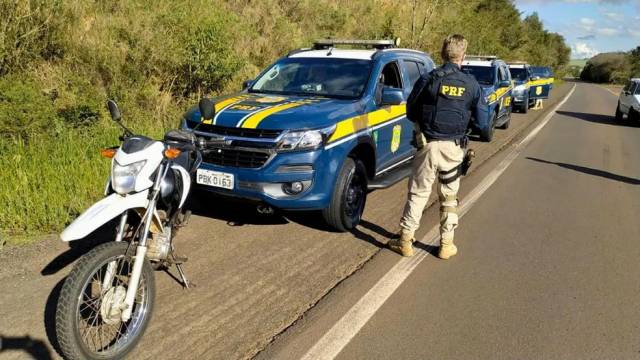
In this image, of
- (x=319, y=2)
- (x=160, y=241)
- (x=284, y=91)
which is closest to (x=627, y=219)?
(x=284, y=91)

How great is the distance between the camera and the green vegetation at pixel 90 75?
5340 millimetres

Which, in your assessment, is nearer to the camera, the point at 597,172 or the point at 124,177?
the point at 124,177

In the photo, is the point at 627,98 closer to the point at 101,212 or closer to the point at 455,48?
the point at 455,48

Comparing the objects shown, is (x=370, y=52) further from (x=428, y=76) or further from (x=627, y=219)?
(x=627, y=219)

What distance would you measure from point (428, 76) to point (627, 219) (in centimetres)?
362

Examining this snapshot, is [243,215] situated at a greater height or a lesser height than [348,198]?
lesser

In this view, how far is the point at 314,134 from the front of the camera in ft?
15.3

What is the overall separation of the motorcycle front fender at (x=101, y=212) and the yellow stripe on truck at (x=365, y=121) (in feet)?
6.97

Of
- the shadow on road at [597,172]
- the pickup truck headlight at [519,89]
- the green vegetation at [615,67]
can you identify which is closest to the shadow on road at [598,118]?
the pickup truck headlight at [519,89]

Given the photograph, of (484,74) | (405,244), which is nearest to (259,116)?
(405,244)

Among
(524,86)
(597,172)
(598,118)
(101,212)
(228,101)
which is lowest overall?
(598,118)

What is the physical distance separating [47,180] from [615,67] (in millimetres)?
93157

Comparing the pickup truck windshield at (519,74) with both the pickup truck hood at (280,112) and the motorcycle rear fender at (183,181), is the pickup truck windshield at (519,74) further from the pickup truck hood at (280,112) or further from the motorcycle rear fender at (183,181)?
the motorcycle rear fender at (183,181)

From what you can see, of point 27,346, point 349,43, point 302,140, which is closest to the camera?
point 27,346
